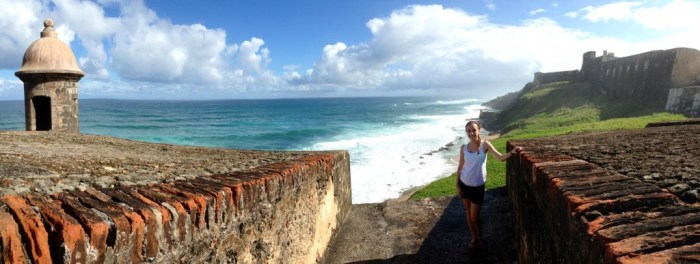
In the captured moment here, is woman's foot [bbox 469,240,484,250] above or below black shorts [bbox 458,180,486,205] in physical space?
below

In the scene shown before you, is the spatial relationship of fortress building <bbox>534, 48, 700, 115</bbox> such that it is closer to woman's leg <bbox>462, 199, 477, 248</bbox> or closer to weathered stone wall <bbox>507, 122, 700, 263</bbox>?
woman's leg <bbox>462, 199, 477, 248</bbox>

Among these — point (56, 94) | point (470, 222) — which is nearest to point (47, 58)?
point (56, 94)

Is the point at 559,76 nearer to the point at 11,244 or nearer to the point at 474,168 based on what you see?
the point at 474,168

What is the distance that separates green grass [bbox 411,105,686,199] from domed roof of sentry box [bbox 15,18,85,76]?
1316 centimetres

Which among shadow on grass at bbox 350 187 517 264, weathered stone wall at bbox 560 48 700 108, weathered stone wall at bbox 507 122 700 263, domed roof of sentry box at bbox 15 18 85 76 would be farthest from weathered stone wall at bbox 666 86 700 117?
domed roof of sentry box at bbox 15 18 85 76

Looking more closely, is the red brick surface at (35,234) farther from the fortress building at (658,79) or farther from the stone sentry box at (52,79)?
the fortress building at (658,79)

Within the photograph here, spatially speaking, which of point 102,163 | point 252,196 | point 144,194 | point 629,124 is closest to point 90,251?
point 144,194

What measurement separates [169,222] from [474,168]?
4.21 meters

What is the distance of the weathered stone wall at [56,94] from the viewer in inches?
540

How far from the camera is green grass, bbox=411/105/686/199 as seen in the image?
15.9 m

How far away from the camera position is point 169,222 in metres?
2.56

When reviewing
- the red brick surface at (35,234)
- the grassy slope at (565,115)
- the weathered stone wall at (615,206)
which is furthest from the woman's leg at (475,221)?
the grassy slope at (565,115)

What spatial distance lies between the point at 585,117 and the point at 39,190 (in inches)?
1469

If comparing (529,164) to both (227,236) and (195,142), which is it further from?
(195,142)
